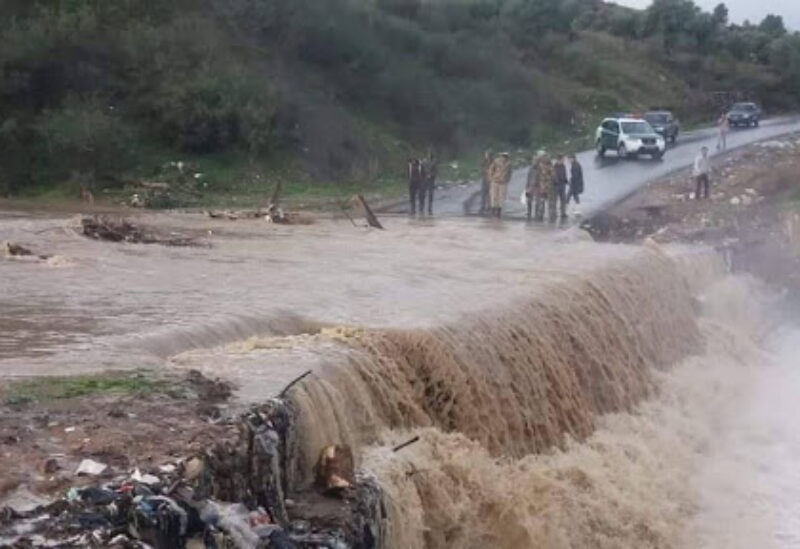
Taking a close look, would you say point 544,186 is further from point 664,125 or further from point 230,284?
point 664,125

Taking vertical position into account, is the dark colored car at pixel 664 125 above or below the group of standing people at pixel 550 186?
above

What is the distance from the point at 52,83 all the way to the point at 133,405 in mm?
27267

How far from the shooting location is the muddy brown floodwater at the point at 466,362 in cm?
1109

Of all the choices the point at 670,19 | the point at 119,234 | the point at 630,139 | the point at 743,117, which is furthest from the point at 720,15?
the point at 119,234

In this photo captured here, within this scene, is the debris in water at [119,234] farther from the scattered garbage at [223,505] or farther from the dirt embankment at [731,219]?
the scattered garbage at [223,505]

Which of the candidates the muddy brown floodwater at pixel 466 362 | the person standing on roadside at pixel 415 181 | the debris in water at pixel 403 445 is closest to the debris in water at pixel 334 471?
the muddy brown floodwater at pixel 466 362

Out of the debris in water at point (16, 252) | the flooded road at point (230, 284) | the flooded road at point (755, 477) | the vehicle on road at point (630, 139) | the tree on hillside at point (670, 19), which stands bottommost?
the flooded road at point (755, 477)

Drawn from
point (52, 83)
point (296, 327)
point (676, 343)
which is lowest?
point (676, 343)

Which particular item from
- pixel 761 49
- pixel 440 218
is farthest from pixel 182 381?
pixel 761 49

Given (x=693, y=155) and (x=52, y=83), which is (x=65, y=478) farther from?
(x=693, y=155)

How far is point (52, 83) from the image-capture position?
35.4 metres

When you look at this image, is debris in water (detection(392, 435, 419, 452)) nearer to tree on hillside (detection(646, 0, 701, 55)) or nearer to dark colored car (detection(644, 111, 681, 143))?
dark colored car (detection(644, 111, 681, 143))

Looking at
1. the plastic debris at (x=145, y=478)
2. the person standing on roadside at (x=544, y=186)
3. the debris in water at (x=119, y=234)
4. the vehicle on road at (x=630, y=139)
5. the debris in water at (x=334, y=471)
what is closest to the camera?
the plastic debris at (x=145, y=478)

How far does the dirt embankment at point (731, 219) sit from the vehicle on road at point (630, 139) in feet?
17.0
